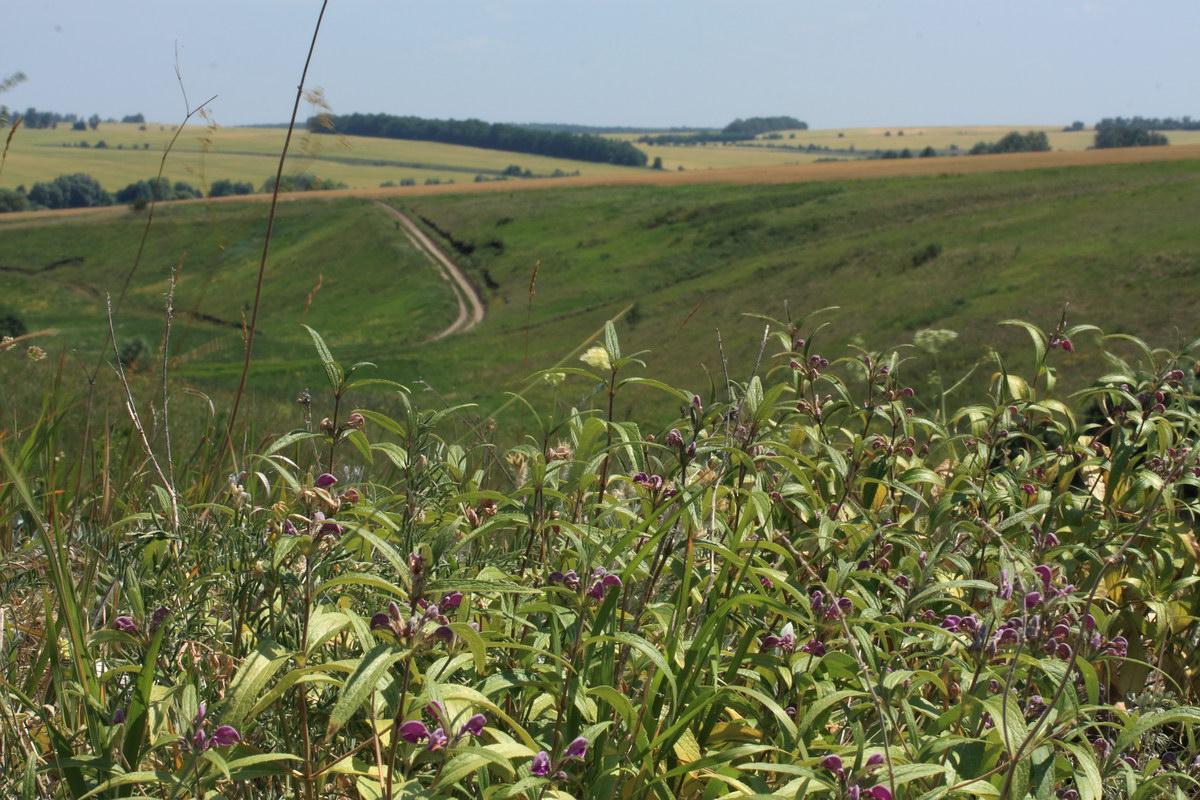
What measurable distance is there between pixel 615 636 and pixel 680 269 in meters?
64.1

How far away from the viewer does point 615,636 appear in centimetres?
154

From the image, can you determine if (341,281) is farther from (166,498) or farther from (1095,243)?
(166,498)

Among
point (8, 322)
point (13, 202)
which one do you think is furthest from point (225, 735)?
point (13, 202)

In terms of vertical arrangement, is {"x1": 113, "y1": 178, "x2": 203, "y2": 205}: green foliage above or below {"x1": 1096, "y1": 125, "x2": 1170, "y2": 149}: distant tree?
below

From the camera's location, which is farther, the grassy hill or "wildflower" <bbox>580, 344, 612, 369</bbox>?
the grassy hill

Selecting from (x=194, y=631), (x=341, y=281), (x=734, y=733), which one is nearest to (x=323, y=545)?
(x=194, y=631)

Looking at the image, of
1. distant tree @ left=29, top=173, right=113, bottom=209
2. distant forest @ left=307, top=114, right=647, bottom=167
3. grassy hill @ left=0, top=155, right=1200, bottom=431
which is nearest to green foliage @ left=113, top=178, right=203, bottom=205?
distant tree @ left=29, top=173, right=113, bottom=209

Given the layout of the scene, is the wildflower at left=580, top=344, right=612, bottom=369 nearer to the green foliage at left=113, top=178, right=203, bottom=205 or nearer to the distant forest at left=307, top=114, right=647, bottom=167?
the green foliage at left=113, top=178, right=203, bottom=205

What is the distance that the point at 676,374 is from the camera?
37.7m

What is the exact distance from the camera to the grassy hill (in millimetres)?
35375

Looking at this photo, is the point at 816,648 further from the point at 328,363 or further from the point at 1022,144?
the point at 1022,144

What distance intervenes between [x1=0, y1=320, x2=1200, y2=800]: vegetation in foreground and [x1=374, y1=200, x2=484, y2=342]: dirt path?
5515 cm

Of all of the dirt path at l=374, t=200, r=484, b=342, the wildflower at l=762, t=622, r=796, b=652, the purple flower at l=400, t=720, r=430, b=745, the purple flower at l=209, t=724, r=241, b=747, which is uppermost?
the purple flower at l=400, t=720, r=430, b=745

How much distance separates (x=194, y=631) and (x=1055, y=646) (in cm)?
176
